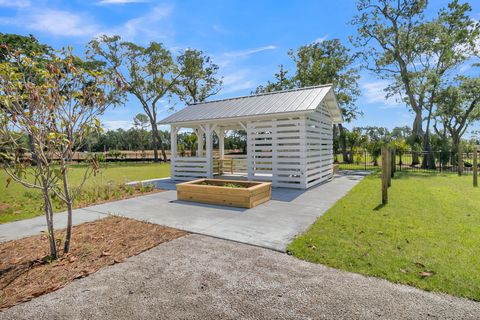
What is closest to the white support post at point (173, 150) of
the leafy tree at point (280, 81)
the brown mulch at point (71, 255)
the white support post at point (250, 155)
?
the white support post at point (250, 155)

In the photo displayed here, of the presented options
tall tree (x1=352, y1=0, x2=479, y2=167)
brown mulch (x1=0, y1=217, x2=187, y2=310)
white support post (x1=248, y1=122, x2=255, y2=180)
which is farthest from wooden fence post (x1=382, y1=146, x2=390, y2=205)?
tall tree (x1=352, y1=0, x2=479, y2=167)

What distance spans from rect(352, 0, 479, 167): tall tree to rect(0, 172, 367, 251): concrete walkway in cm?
1648

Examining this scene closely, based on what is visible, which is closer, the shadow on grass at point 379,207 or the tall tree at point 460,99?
the shadow on grass at point 379,207

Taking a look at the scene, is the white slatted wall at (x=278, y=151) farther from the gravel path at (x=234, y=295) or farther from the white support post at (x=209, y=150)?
the gravel path at (x=234, y=295)

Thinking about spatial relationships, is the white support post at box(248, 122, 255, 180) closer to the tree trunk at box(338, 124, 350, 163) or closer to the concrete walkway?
the concrete walkway

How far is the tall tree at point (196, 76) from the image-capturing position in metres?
29.3

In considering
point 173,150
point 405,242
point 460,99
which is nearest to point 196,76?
point 173,150

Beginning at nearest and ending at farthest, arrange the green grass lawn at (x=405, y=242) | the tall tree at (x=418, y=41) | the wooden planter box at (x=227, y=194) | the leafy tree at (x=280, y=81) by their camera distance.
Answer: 1. the green grass lawn at (x=405, y=242)
2. the wooden planter box at (x=227, y=194)
3. the tall tree at (x=418, y=41)
4. the leafy tree at (x=280, y=81)

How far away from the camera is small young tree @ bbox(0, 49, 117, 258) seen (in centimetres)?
313

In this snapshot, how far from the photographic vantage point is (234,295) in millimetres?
2672

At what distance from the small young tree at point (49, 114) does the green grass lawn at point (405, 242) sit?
11.3 ft

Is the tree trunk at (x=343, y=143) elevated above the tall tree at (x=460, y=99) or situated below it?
below

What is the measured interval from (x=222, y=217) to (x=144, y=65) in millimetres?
28313

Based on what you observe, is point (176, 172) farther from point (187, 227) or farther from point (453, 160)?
point (453, 160)
